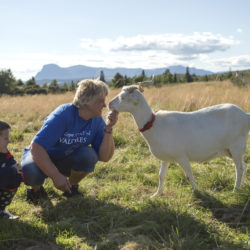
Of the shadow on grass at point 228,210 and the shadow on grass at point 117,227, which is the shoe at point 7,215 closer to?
the shadow on grass at point 117,227

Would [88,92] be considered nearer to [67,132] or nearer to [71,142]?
[67,132]

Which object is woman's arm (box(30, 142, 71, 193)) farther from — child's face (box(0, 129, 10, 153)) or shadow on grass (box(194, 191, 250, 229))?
shadow on grass (box(194, 191, 250, 229))

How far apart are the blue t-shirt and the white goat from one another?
36 cm

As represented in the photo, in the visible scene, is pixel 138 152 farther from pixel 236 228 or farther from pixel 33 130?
pixel 33 130

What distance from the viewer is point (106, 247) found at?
7.31ft

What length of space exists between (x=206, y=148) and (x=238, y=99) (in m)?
4.47

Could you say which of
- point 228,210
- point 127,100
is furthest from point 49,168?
point 228,210

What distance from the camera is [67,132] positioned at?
2.94m

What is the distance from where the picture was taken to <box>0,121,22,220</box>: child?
2.59 metres

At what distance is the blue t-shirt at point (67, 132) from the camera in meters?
2.72

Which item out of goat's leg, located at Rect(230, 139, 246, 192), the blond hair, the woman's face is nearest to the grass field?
goat's leg, located at Rect(230, 139, 246, 192)

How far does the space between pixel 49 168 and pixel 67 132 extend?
0.48 metres

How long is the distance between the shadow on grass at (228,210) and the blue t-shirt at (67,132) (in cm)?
135

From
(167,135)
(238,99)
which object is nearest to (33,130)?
(167,135)
